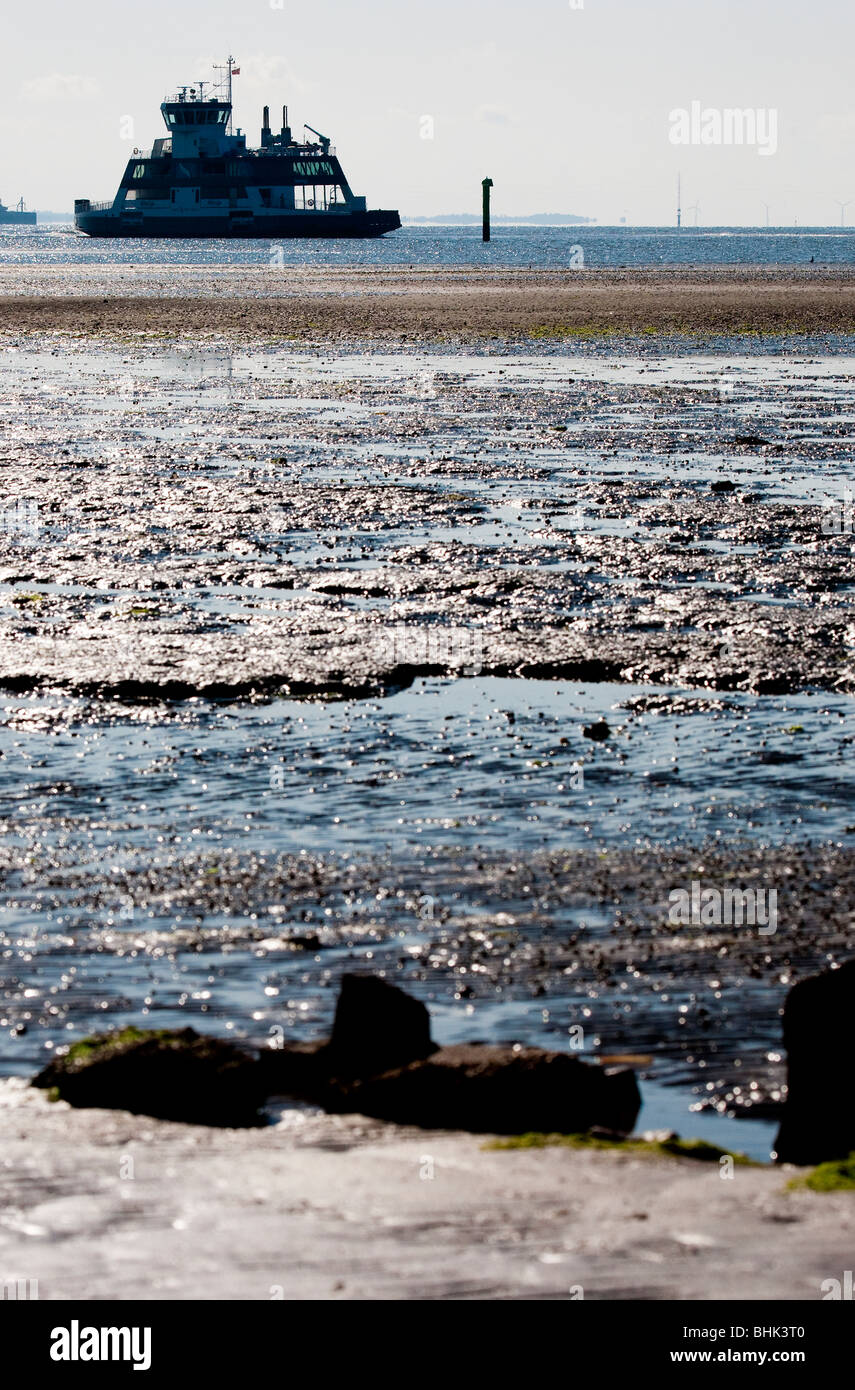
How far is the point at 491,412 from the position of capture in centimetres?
2503

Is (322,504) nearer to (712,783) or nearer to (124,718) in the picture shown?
(124,718)

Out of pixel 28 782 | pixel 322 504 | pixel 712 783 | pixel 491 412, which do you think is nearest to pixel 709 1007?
pixel 712 783

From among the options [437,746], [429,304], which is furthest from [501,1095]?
[429,304]

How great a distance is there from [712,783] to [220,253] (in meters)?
117

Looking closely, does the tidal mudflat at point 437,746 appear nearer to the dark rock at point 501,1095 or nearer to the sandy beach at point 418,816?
the sandy beach at point 418,816

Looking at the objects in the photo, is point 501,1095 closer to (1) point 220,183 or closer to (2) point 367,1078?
(2) point 367,1078

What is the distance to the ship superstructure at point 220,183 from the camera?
13875cm

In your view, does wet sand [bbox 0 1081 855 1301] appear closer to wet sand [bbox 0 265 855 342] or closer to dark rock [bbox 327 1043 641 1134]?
dark rock [bbox 327 1043 641 1134]

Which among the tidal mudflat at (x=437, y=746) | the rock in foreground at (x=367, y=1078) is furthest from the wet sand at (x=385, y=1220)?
the tidal mudflat at (x=437, y=746)

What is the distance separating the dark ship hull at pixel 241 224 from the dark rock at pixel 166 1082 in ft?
477

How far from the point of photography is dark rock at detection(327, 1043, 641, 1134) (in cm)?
501
